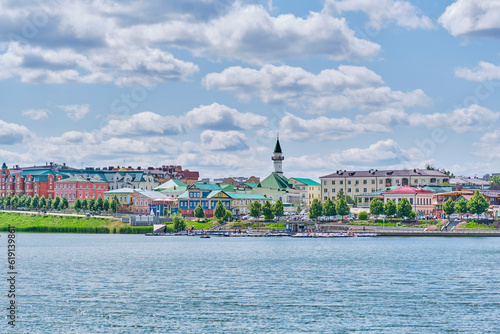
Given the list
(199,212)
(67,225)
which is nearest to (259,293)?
(199,212)

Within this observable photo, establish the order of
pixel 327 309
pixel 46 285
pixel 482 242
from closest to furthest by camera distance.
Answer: pixel 327 309, pixel 46 285, pixel 482 242

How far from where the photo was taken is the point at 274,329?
161 feet

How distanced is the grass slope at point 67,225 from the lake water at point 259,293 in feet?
251

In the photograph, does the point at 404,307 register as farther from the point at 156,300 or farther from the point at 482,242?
the point at 482,242

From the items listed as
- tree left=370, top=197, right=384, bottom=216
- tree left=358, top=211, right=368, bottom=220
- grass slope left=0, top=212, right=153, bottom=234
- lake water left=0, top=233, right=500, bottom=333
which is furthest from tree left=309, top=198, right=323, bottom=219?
lake water left=0, top=233, right=500, bottom=333

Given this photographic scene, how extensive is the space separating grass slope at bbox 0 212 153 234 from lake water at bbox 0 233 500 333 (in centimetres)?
7659

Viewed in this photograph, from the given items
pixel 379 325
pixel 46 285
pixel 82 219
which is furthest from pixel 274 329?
pixel 82 219

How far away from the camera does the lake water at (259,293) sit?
50.7 m

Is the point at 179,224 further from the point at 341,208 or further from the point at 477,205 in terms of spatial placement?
the point at 477,205

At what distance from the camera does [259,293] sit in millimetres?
63312

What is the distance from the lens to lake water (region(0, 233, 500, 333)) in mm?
50688

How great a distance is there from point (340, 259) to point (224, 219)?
295ft

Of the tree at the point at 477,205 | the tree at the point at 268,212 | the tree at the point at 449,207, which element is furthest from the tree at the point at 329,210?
the tree at the point at 477,205

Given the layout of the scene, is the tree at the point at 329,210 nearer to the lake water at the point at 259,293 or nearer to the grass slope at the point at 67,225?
the grass slope at the point at 67,225
